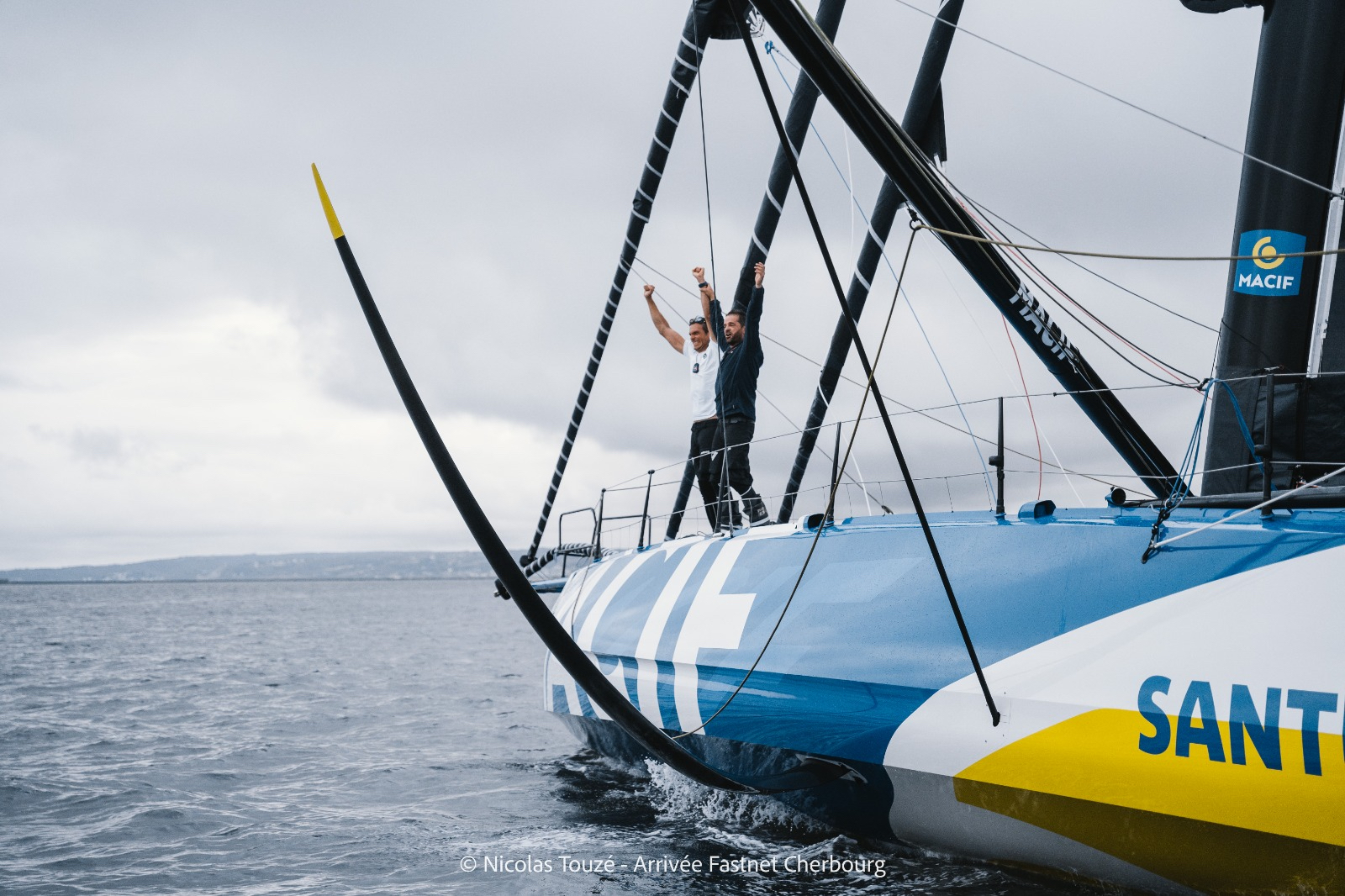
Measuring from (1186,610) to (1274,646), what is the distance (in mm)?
332

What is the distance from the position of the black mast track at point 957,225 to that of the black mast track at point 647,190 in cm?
212

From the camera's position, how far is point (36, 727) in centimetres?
1054

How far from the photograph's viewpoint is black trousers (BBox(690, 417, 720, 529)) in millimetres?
7152

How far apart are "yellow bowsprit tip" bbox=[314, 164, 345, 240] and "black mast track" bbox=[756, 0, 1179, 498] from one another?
5.12 feet

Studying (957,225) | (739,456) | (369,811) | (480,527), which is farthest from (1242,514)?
(369,811)

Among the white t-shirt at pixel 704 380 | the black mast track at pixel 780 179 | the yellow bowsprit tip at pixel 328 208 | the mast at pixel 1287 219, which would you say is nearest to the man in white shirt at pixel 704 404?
the white t-shirt at pixel 704 380

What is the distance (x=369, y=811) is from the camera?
6.66 metres

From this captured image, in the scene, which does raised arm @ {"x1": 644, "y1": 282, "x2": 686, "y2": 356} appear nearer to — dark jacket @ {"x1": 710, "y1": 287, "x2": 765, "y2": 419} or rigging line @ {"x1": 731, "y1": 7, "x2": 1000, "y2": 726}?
dark jacket @ {"x1": 710, "y1": 287, "x2": 765, "y2": 419}

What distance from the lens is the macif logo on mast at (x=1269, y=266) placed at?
4.64 metres

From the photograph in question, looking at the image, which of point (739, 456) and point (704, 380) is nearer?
point (739, 456)

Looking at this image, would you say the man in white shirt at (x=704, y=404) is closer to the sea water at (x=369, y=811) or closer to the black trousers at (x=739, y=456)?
the black trousers at (x=739, y=456)

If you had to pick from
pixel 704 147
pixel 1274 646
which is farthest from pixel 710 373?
pixel 1274 646

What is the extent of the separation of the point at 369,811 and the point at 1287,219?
21.3 ft

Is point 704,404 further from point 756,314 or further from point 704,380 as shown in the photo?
point 756,314
